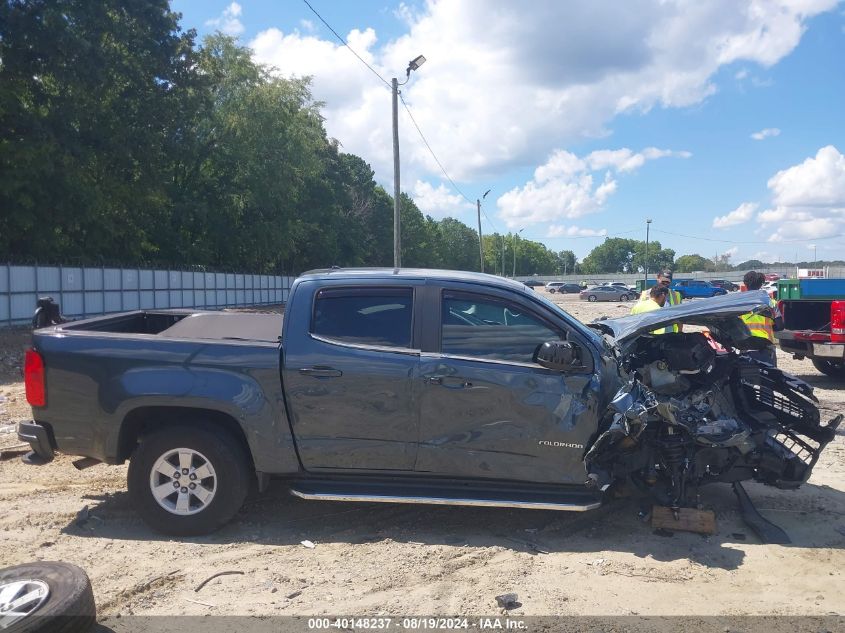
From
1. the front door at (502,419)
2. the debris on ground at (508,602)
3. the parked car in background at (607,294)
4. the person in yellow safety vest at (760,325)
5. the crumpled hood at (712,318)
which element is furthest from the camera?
the parked car in background at (607,294)

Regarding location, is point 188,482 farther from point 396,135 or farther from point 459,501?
point 396,135

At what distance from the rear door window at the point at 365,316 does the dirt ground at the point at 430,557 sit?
141cm

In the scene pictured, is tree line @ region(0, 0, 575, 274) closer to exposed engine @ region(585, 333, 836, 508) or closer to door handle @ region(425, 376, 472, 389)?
door handle @ region(425, 376, 472, 389)

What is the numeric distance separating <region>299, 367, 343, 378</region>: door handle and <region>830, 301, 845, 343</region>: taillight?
886 cm

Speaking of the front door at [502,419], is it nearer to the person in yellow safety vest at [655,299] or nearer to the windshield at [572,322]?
the windshield at [572,322]

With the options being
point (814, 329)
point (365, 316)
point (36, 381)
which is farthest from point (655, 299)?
point (36, 381)

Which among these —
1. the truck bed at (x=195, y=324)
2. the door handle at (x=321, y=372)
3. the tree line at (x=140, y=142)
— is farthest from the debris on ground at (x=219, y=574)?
the tree line at (x=140, y=142)

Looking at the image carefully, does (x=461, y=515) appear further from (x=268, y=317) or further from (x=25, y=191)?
(x=25, y=191)

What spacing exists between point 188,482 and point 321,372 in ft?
4.08

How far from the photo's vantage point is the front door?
15.7 feet

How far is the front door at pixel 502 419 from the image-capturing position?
15.7 ft

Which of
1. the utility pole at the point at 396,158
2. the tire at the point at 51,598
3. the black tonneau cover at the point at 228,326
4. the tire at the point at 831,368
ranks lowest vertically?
the tire at the point at 51,598

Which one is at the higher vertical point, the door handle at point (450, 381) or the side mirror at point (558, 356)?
the side mirror at point (558, 356)

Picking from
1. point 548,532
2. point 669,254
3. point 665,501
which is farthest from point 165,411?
point 669,254
